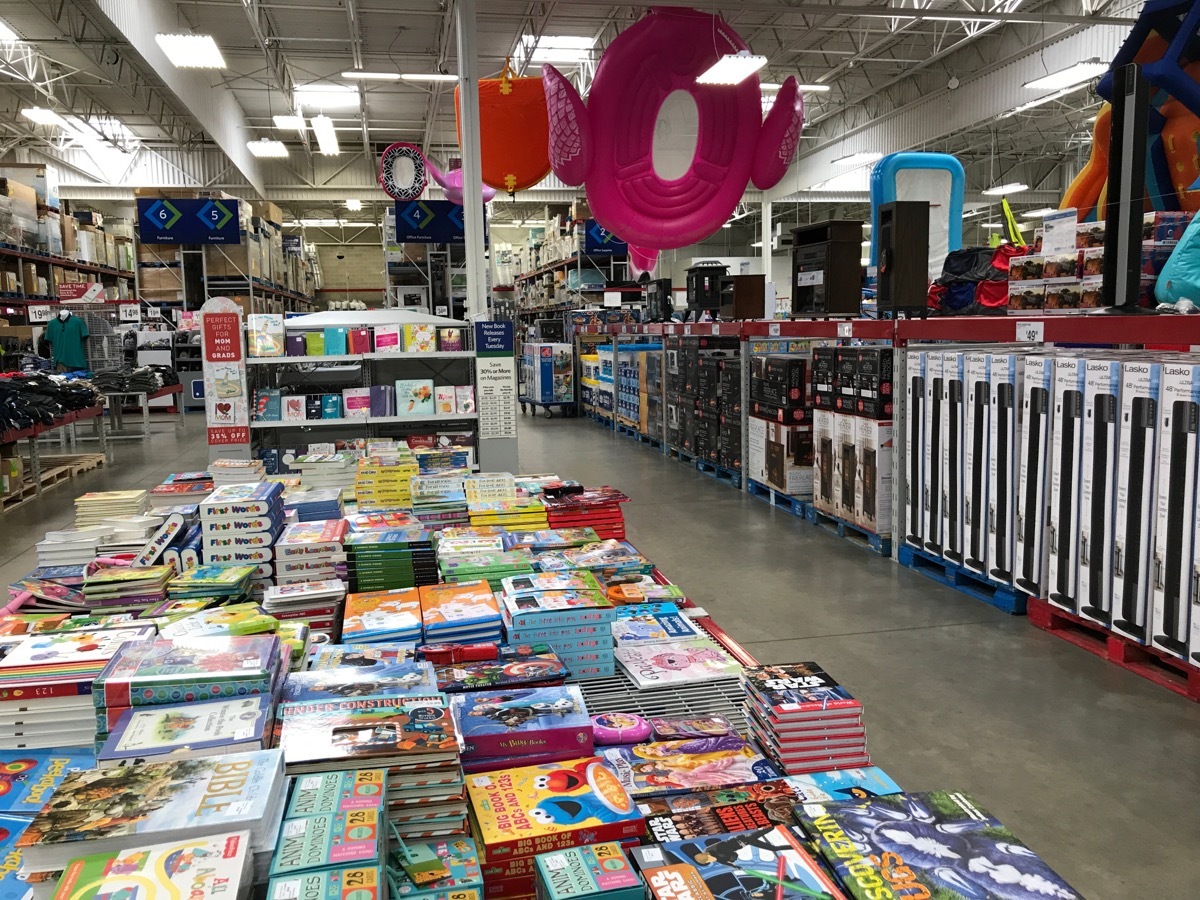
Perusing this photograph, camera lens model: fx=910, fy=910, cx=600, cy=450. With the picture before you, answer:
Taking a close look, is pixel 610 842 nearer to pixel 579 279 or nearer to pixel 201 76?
pixel 579 279

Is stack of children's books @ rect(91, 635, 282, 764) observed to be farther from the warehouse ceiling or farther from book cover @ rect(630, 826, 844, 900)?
the warehouse ceiling

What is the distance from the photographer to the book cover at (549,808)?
1.54 meters

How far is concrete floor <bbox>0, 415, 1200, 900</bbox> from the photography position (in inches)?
107

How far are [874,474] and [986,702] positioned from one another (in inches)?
92.5

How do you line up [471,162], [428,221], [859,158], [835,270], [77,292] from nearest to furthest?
1. [835,270]
2. [471,162]
3. [77,292]
4. [428,221]
5. [859,158]

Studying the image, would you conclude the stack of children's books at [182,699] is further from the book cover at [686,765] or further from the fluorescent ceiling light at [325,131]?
the fluorescent ceiling light at [325,131]

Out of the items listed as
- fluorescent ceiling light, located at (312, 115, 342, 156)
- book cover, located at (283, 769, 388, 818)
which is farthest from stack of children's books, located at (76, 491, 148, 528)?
fluorescent ceiling light, located at (312, 115, 342, 156)

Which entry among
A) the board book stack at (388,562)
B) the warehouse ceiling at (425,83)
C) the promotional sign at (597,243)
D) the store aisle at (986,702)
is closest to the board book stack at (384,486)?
the board book stack at (388,562)

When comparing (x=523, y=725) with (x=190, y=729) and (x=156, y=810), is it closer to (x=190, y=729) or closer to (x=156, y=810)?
(x=190, y=729)

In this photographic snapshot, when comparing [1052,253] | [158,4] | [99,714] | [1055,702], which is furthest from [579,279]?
[99,714]

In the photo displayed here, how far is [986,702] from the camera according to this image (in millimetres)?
3672

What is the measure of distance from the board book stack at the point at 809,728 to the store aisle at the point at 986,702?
38.3 inches

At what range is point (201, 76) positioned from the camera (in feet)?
52.3

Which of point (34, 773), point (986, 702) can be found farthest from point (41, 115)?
point (986, 702)
